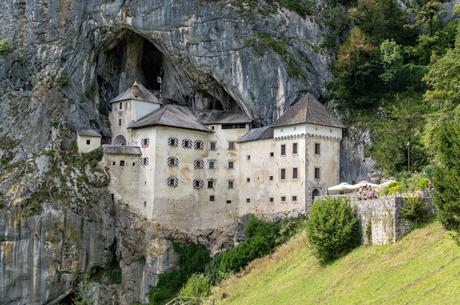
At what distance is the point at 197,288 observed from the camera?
6162 centimetres

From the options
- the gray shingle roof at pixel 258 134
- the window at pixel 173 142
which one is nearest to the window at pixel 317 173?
the gray shingle roof at pixel 258 134

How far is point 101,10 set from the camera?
73312 millimetres

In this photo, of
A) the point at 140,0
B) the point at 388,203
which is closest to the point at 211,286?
the point at 388,203

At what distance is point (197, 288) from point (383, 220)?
23.9m

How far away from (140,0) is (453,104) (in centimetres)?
3318

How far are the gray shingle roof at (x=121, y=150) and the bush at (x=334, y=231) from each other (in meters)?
27.9

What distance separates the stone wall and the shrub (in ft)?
0.90

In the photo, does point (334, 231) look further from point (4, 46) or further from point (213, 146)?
point (4, 46)

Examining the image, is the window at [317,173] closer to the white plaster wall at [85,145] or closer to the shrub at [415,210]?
the white plaster wall at [85,145]

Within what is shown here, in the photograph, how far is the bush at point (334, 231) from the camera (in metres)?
44.1

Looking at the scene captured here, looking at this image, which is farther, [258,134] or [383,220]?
[258,134]

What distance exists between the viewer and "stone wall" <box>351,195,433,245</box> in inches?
1613

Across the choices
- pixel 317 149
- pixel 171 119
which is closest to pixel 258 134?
pixel 317 149

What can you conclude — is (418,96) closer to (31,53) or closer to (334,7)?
(334,7)
